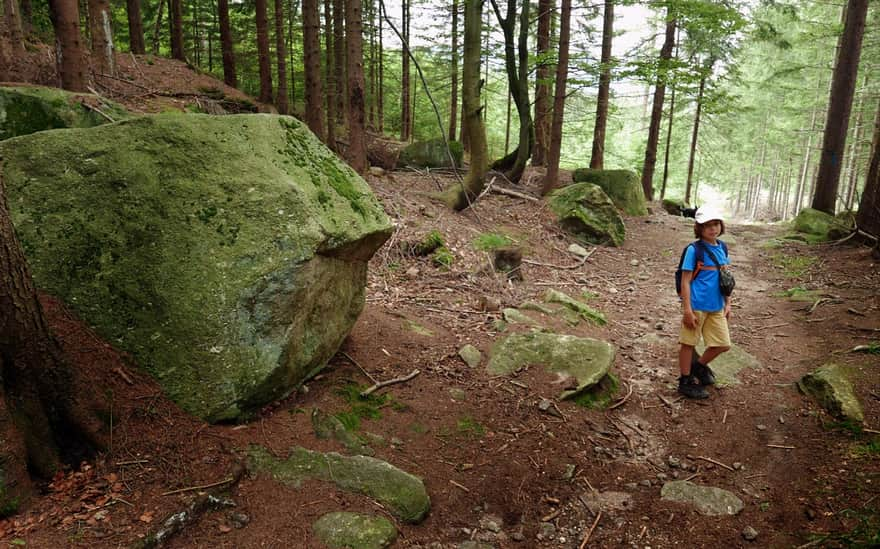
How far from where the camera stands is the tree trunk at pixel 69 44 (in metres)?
8.41

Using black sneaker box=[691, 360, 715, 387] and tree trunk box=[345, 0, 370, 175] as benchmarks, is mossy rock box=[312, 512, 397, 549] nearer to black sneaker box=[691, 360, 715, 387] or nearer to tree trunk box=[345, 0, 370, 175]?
black sneaker box=[691, 360, 715, 387]

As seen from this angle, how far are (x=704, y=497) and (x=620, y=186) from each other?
13.5 m

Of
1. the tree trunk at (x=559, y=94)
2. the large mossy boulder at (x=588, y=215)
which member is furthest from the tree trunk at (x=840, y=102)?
the tree trunk at (x=559, y=94)

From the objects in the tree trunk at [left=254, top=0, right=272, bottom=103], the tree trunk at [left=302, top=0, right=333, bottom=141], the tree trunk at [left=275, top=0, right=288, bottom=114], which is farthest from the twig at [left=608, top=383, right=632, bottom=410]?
the tree trunk at [left=254, top=0, right=272, bottom=103]

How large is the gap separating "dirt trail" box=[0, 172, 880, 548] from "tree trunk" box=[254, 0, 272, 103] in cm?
1105

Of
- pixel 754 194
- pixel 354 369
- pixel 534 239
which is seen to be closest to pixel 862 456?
pixel 354 369

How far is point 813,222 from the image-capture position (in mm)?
13812

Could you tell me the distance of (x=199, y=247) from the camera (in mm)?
3438

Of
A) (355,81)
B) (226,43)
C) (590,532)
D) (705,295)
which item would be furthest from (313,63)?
(590,532)

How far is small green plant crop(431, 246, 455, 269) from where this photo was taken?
26.1 feet

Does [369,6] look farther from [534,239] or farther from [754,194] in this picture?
[754,194]

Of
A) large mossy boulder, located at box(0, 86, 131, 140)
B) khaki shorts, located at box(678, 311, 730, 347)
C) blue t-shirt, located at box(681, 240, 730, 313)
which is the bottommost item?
khaki shorts, located at box(678, 311, 730, 347)

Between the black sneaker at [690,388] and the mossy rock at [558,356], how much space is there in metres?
0.77

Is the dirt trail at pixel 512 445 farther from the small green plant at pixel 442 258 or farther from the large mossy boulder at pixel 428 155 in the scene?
the large mossy boulder at pixel 428 155
